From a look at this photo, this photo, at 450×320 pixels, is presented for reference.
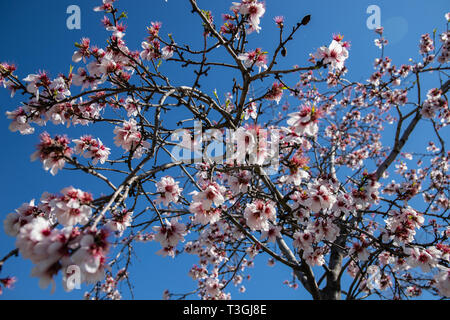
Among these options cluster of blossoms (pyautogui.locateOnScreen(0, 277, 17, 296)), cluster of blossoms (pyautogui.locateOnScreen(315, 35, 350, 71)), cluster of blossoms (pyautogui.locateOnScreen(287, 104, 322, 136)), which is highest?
cluster of blossoms (pyautogui.locateOnScreen(315, 35, 350, 71))

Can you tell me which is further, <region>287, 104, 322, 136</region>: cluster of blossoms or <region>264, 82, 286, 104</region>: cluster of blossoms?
<region>264, 82, 286, 104</region>: cluster of blossoms

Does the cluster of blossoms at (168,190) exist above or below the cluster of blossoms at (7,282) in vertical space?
above

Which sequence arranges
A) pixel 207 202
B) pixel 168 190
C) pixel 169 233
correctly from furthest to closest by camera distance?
1. pixel 168 190
2. pixel 169 233
3. pixel 207 202

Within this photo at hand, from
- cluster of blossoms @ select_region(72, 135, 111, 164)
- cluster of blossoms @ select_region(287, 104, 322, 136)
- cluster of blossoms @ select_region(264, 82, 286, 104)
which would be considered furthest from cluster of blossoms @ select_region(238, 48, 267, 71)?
cluster of blossoms @ select_region(72, 135, 111, 164)

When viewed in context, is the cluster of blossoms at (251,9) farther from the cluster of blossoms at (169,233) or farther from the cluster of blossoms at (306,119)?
the cluster of blossoms at (169,233)

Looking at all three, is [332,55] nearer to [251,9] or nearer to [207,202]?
[251,9]

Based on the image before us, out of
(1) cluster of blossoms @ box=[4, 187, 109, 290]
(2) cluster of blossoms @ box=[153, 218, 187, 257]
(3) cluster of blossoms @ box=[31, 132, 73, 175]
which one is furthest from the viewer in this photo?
(2) cluster of blossoms @ box=[153, 218, 187, 257]

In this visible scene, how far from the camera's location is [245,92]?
2.79 m

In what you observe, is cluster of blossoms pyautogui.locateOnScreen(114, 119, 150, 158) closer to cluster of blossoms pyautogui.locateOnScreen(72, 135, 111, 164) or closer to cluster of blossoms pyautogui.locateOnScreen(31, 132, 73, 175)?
cluster of blossoms pyautogui.locateOnScreen(72, 135, 111, 164)

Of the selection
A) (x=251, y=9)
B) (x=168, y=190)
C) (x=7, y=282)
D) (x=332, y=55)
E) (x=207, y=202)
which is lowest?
(x=7, y=282)

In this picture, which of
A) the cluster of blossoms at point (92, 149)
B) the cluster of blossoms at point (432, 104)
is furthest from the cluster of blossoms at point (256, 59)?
the cluster of blossoms at point (432, 104)

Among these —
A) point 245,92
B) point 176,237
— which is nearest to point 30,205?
point 176,237

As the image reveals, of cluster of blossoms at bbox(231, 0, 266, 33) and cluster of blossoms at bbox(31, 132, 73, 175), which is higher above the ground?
cluster of blossoms at bbox(231, 0, 266, 33)

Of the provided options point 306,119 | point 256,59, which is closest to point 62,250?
point 306,119
